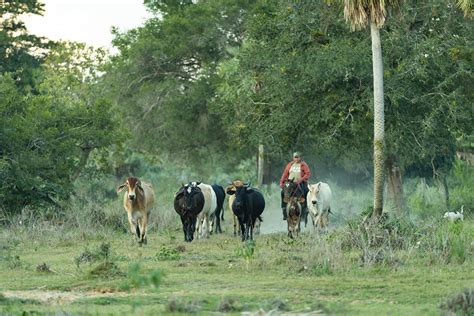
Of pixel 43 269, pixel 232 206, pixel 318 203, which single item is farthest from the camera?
pixel 318 203

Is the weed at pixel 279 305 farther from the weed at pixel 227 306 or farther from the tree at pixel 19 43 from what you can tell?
the tree at pixel 19 43

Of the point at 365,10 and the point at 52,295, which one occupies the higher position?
the point at 365,10

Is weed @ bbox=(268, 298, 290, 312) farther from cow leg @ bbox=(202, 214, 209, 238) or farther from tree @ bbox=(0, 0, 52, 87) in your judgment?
tree @ bbox=(0, 0, 52, 87)

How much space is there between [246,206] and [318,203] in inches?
82.1

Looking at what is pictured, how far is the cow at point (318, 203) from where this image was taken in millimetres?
31266

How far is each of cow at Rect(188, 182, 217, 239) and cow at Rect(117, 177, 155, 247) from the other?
7.54 ft

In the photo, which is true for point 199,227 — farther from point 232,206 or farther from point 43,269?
point 43,269

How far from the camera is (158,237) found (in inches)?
1284

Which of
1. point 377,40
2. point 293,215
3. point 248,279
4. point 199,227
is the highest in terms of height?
point 377,40

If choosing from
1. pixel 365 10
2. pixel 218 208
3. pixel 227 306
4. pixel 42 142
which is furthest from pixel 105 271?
pixel 42 142

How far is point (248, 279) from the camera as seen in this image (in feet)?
62.5

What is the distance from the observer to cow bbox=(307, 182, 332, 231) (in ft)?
103

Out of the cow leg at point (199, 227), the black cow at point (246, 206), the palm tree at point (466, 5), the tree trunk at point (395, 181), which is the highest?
the palm tree at point (466, 5)

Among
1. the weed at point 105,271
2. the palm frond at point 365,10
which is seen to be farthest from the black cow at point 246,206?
the weed at point 105,271
